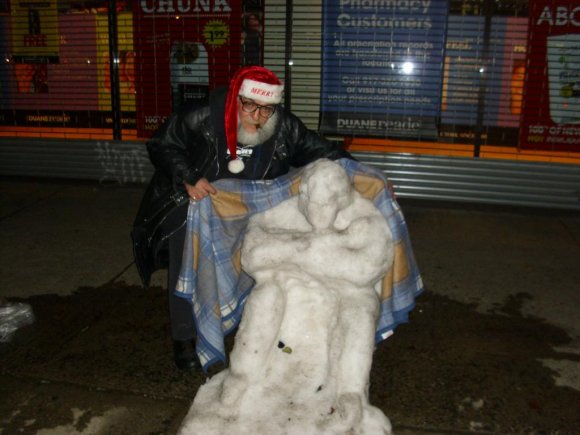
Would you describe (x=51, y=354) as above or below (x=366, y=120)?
below

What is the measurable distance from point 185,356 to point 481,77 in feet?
17.0

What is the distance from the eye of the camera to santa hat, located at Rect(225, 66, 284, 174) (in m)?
3.04

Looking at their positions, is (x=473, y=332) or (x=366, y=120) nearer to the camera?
(x=473, y=332)

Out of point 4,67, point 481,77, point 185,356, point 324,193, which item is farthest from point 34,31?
point 324,193

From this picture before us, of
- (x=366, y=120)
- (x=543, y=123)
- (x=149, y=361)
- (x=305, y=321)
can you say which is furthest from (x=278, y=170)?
(x=543, y=123)

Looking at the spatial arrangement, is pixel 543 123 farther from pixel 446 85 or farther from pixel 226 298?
pixel 226 298

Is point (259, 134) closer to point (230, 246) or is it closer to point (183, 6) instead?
point (230, 246)

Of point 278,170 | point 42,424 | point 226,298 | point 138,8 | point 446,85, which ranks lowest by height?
point 42,424

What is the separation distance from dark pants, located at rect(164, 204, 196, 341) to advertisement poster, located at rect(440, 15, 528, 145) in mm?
4820

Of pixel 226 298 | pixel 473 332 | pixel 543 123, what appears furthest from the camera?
pixel 543 123

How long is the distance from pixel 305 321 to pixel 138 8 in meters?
6.06

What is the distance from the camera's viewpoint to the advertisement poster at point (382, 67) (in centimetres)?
698

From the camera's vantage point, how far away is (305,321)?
2730mm

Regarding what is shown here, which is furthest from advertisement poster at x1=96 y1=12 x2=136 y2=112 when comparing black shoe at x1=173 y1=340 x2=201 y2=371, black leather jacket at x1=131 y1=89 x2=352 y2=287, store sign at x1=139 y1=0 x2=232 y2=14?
black shoe at x1=173 y1=340 x2=201 y2=371
